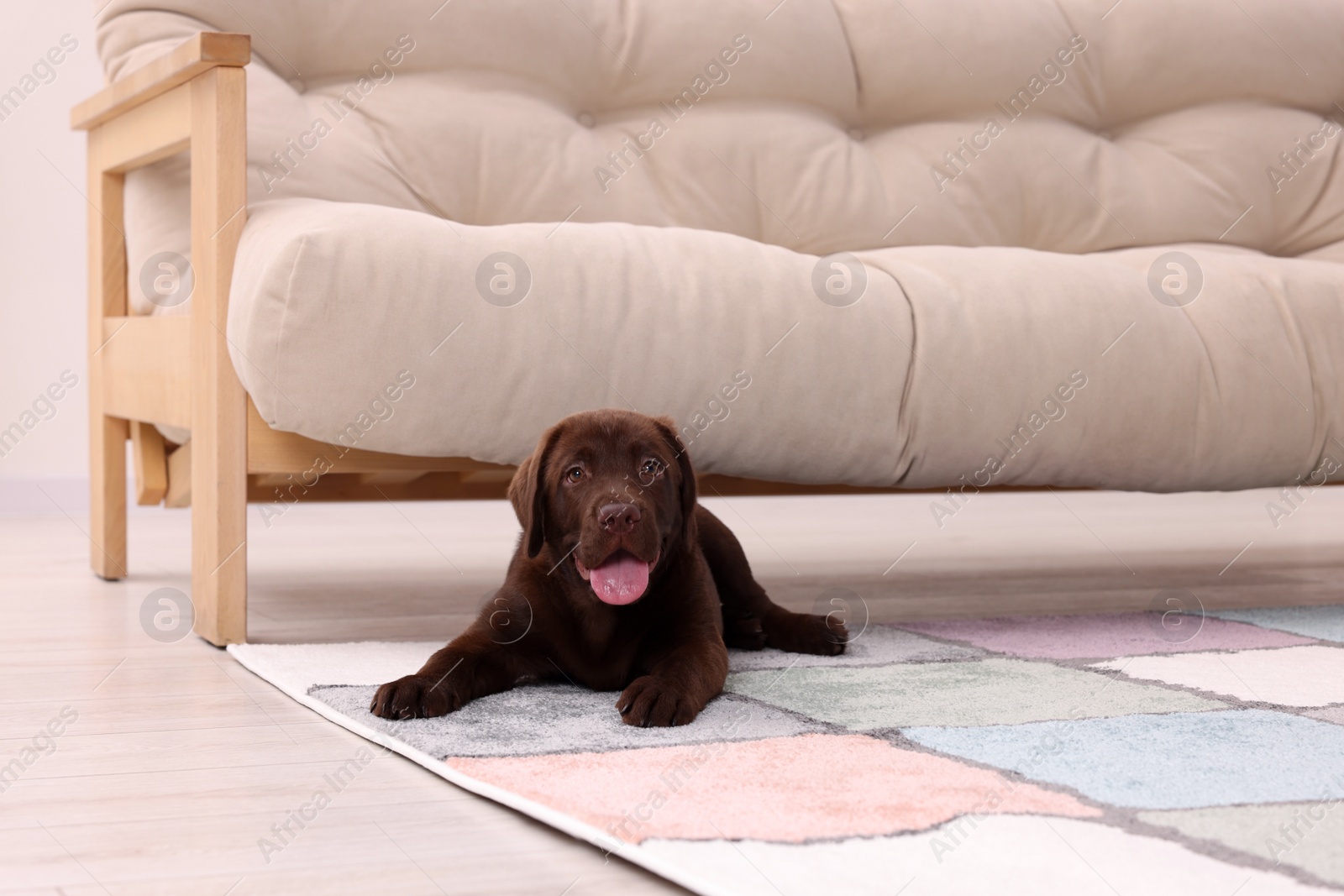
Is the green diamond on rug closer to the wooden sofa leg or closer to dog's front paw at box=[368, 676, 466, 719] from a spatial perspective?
dog's front paw at box=[368, 676, 466, 719]

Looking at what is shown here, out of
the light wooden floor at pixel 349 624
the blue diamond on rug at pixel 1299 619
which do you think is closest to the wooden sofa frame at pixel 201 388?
the light wooden floor at pixel 349 624

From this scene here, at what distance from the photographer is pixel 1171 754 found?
47.2 inches

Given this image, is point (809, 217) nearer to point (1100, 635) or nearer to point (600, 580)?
point (1100, 635)

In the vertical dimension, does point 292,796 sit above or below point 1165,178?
below

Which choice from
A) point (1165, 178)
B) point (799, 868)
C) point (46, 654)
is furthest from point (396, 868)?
point (1165, 178)

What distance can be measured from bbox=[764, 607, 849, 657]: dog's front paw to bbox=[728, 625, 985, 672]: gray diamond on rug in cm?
1

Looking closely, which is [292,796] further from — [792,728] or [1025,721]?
[1025,721]

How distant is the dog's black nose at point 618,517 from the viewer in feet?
4.75

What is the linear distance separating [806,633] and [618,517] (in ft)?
1.48

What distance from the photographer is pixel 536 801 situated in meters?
1.06

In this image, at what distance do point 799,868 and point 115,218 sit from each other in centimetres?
212

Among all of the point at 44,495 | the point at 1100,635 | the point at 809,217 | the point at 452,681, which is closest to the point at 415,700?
the point at 452,681

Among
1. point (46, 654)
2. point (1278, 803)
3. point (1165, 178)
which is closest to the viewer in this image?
point (1278, 803)

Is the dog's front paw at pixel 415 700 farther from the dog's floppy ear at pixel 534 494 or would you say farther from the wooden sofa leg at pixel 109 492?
the wooden sofa leg at pixel 109 492
